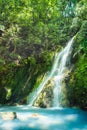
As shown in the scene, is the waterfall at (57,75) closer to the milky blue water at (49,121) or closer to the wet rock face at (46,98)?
the wet rock face at (46,98)

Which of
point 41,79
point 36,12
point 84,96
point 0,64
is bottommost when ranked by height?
point 84,96

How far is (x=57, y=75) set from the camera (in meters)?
17.4

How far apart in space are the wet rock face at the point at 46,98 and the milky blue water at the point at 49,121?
57.7 inches

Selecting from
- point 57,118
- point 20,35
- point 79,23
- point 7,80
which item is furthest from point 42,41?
point 57,118

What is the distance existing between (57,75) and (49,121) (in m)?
6.34

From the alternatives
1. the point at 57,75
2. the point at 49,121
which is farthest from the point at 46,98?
the point at 49,121

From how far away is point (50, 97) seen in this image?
15.4 meters

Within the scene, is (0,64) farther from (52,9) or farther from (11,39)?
(52,9)

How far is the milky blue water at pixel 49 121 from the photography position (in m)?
10.2

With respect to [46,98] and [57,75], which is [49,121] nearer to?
[46,98]

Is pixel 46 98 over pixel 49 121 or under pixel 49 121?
over

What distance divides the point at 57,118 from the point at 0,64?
8.93 metres

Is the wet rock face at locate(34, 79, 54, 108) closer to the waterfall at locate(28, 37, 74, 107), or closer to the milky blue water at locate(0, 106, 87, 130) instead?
the waterfall at locate(28, 37, 74, 107)

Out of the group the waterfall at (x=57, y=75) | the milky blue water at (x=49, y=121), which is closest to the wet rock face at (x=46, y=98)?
the waterfall at (x=57, y=75)
